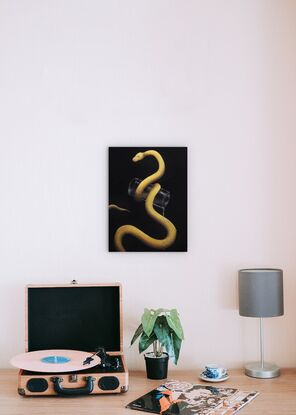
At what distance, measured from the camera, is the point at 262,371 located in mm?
2258

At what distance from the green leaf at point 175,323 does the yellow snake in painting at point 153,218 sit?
0.28 m

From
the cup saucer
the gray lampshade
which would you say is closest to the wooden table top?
the cup saucer

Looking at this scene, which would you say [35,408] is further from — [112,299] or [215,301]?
[215,301]

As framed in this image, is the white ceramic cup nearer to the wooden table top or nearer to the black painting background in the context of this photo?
the wooden table top

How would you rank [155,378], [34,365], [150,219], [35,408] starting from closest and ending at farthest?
[35,408] → [34,365] → [155,378] → [150,219]

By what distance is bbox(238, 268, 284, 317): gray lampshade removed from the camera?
224 cm

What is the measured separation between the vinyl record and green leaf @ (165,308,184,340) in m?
0.29

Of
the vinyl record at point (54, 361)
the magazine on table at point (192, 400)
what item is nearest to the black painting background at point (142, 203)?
the vinyl record at point (54, 361)

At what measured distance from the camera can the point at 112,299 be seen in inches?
89.6

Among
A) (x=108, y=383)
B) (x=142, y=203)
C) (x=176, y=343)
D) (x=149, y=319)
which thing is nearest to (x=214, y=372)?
(x=176, y=343)

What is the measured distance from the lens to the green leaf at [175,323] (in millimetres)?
2191

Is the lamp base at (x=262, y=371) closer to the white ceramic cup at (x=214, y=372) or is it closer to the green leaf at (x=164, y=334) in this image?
the white ceramic cup at (x=214, y=372)

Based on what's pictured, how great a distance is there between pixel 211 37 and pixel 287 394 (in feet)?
4.53

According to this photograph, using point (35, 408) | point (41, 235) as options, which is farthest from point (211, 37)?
point (35, 408)
